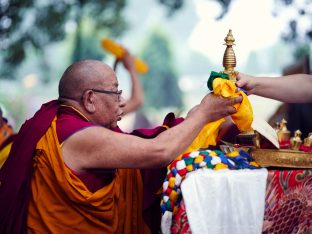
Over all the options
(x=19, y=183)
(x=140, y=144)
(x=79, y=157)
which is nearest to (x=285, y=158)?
(x=140, y=144)

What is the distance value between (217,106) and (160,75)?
4245mm

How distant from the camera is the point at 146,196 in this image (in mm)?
3289

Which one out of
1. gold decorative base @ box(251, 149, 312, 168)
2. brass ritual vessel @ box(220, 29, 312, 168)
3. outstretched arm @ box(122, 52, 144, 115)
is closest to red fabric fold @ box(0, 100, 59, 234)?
brass ritual vessel @ box(220, 29, 312, 168)

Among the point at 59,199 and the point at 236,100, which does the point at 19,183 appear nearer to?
the point at 59,199

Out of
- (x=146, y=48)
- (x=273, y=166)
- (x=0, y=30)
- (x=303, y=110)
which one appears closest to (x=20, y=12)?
(x=0, y=30)

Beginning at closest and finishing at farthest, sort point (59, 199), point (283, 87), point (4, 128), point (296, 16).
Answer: point (59, 199), point (283, 87), point (4, 128), point (296, 16)

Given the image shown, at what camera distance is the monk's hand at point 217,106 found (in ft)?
9.54

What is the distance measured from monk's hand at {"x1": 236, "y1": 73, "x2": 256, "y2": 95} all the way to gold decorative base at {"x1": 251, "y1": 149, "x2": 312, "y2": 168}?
59cm

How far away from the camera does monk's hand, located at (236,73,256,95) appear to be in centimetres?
335

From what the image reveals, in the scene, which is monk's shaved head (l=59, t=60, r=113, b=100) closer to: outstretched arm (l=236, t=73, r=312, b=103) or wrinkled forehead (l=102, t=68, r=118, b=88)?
wrinkled forehead (l=102, t=68, r=118, b=88)

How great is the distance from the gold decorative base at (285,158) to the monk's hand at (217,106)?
0.26 m

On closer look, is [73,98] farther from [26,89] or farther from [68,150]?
[26,89]

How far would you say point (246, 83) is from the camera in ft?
11.2

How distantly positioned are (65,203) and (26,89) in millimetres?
4259
